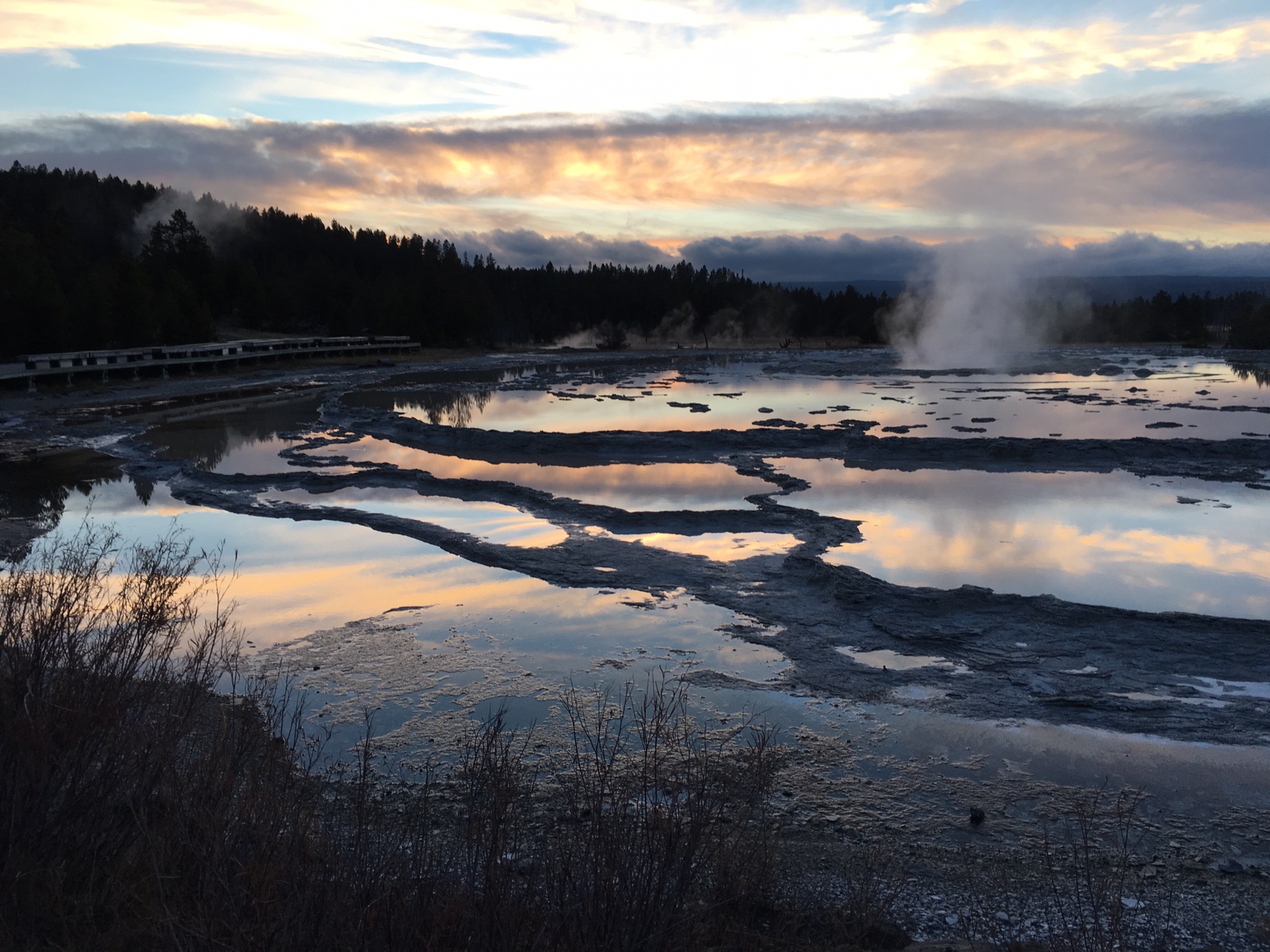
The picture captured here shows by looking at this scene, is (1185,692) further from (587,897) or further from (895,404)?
(895,404)

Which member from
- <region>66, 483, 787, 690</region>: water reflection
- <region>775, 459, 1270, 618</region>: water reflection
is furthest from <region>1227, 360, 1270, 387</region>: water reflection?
<region>66, 483, 787, 690</region>: water reflection

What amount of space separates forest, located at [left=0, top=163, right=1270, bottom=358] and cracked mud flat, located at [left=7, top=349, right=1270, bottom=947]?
23566 millimetres

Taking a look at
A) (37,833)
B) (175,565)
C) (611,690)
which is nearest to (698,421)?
(175,565)

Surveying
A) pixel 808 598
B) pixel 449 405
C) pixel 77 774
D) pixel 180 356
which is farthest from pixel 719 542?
pixel 180 356

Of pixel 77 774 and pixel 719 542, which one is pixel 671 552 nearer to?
pixel 719 542

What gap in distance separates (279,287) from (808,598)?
66.8 meters

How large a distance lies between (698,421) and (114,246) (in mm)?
73847

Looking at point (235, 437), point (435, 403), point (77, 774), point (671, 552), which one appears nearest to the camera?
point (77, 774)

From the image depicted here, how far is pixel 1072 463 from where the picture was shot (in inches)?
755

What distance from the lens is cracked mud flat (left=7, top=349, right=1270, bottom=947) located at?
6480mm

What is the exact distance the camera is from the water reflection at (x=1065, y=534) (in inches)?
416

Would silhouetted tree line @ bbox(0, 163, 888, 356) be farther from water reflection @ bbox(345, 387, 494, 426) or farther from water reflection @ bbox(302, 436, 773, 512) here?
water reflection @ bbox(302, 436, 773, 512)

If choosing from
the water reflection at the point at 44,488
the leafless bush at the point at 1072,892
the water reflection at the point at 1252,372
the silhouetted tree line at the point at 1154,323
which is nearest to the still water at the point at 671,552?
the water reflection at the point at 44,488

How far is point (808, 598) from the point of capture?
1004 centimetres
